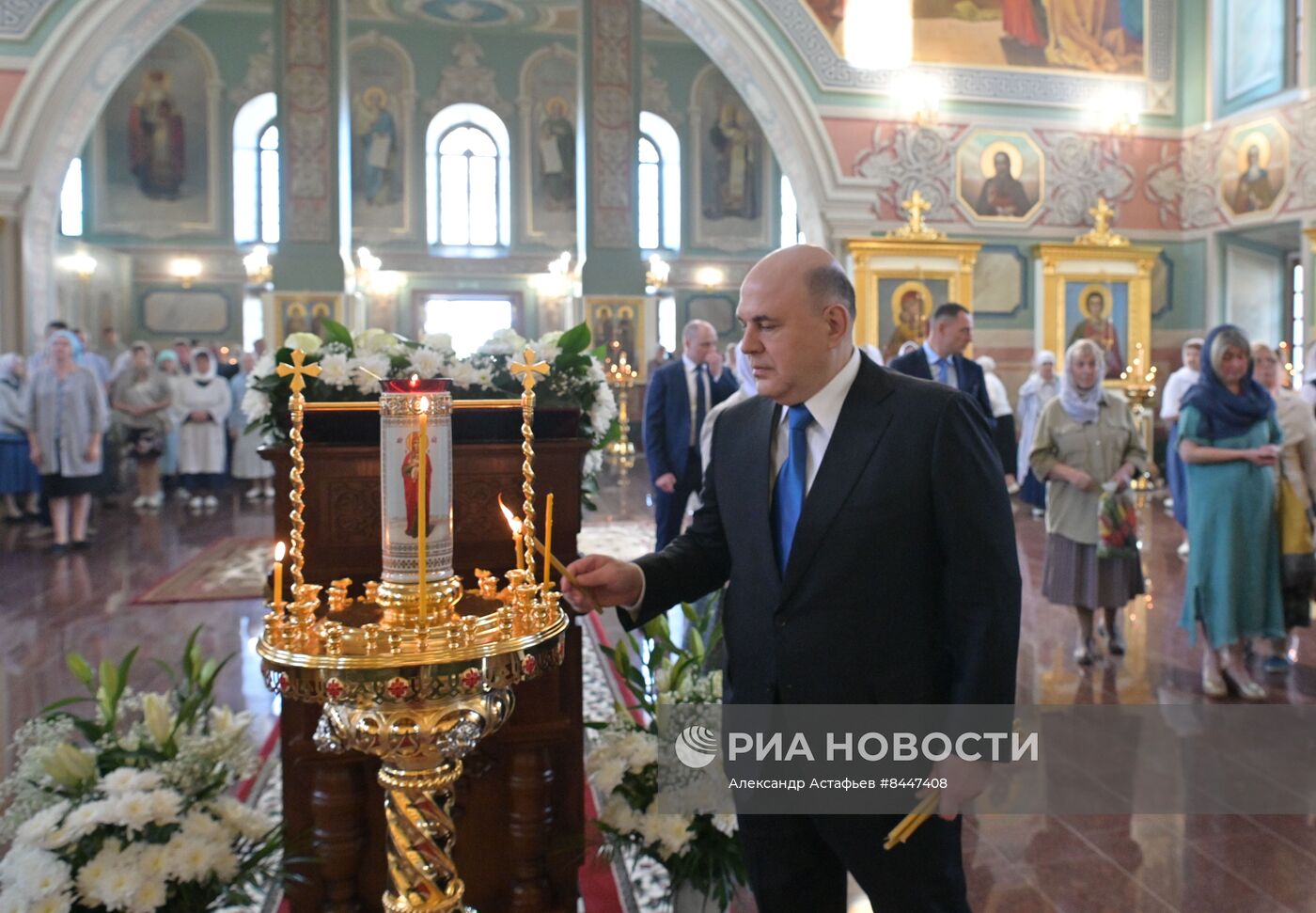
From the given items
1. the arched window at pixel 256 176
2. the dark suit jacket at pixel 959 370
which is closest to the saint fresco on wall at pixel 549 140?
the arched window at pixel 256 176

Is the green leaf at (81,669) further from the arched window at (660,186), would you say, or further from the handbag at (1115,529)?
the arched window at (660,186)

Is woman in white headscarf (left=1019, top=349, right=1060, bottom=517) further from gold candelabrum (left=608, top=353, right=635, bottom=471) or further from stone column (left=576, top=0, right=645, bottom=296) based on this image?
stone column (left=576, top=0, right=645, bottom=296)

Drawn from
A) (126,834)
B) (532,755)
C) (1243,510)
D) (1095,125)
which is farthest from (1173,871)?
(1095,125)

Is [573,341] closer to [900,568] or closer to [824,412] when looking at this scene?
[824,412]

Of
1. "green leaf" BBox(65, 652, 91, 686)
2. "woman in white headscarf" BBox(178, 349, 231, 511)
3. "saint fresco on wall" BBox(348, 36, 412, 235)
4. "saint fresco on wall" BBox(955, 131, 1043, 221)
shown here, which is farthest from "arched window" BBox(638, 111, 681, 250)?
"green leaf" BBox(65, 652, 91, 686)

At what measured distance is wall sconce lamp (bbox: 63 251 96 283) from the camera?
17.5m

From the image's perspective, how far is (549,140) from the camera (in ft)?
75.3

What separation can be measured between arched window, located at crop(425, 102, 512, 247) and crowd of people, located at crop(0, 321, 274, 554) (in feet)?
32.7

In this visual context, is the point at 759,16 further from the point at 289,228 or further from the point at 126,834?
the point at 126,834

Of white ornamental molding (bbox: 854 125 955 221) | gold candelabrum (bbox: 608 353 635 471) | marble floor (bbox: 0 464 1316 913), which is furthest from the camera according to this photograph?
white ornamental molding (bbox: 854 125 955 221)

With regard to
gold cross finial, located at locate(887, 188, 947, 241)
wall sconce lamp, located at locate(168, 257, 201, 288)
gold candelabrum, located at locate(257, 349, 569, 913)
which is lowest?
gold candelabrum, located at locate(257, 349, 569, 913)

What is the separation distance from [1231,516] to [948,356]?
1.55 m

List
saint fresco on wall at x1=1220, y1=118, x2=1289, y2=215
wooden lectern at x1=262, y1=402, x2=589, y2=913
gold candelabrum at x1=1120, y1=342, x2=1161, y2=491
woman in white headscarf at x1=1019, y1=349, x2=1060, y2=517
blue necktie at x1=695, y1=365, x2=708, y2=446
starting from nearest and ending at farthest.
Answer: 1. wooden lectern at x1=262, y1=402, x2=589, y2=913
2. blue necktie at x1=695, y1=365, x2=708, y2=446
3. woman in white headscarf at x1=1019, y1=349, x2=1060, y2=517
4. gold candelabrum at x1=1120, y1=342, x2=1161, y2=491
5. saint fresco on wall at x1=1220, y1=118, x2=1289, y2=215

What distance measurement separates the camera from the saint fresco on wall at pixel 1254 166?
12.5 m
